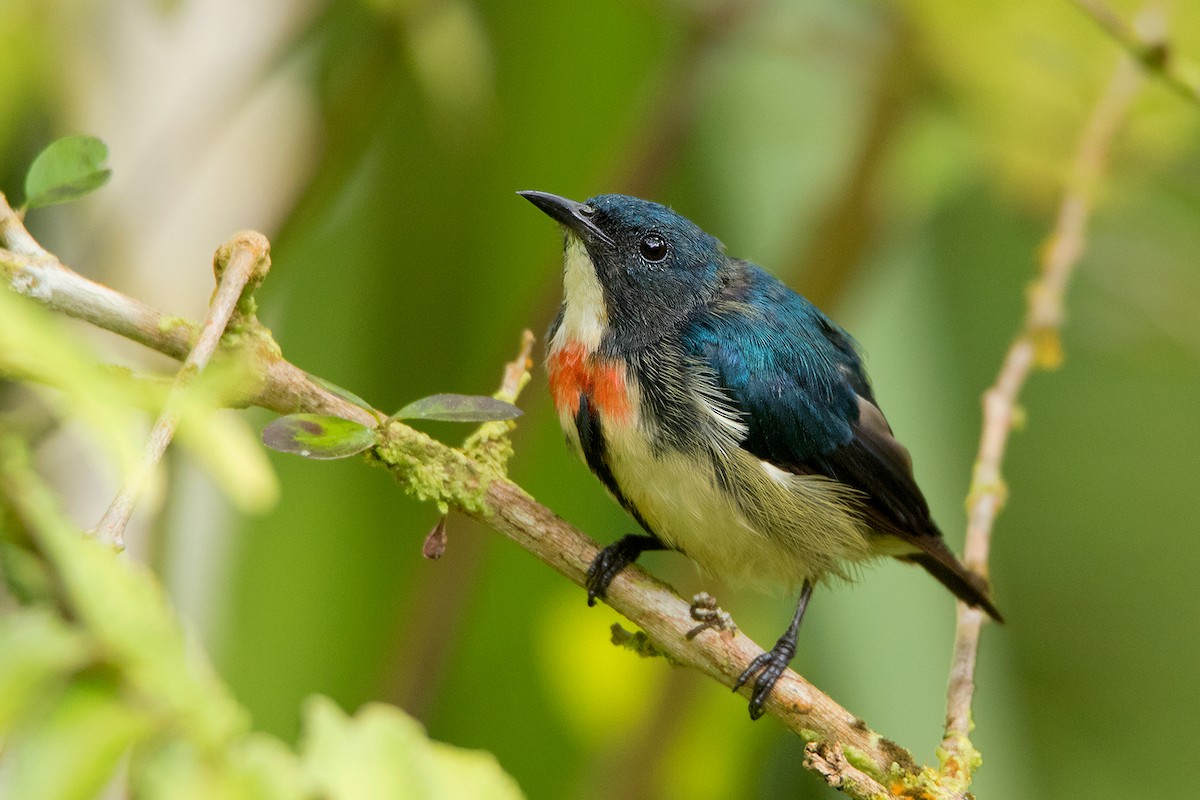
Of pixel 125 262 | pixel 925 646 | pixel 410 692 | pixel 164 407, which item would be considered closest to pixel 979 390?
pixel 925 646

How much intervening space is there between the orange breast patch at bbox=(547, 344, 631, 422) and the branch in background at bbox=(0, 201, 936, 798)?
0.50 metres

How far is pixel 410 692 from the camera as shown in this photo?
2.82 meters

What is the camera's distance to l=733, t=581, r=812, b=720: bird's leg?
73.5 inches

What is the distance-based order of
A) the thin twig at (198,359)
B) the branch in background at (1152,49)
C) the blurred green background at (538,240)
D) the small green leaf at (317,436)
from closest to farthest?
the thin twig at (198,359), the small green leaf at (317,436), the branch in background at (1152,49), the blurred green background at (538,240)

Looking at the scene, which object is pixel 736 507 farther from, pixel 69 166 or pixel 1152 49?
pixel 69 166

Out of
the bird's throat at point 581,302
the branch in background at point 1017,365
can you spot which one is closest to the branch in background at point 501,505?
the branch in background at point 1017,365

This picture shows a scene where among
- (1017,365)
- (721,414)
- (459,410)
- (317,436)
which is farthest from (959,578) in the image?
(317,436)

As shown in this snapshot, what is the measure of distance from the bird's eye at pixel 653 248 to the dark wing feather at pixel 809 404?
0.16 m

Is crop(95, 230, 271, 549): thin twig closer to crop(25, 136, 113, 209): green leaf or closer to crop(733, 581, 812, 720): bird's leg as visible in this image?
crop(25, 136, 113, 209): green leaf

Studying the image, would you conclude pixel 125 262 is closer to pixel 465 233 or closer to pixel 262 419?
pixel 262 419

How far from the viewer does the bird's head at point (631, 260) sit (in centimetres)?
266

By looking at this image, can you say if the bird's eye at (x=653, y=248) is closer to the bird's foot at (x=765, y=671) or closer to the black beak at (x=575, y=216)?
the black beak at (x=575, y=216)

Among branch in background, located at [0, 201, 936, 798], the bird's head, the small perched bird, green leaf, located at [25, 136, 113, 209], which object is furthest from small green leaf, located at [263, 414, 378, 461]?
the bird's head

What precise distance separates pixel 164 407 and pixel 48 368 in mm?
111
